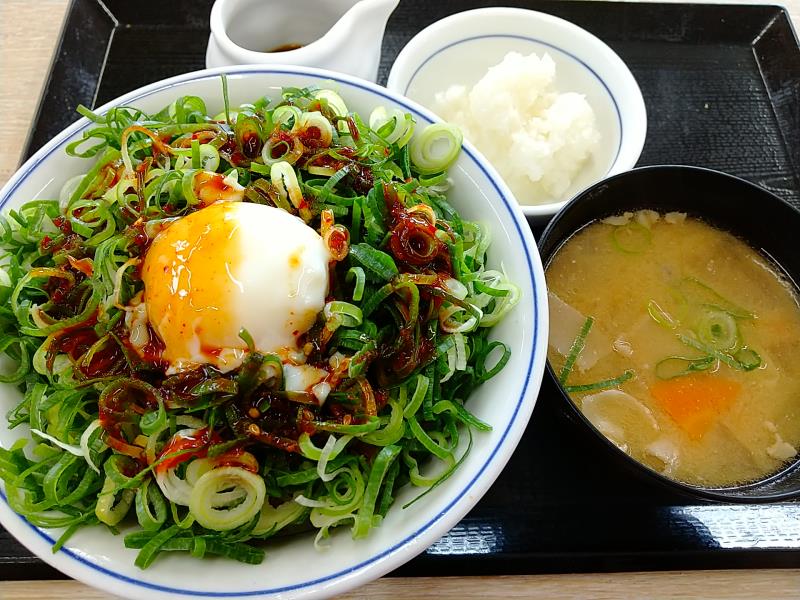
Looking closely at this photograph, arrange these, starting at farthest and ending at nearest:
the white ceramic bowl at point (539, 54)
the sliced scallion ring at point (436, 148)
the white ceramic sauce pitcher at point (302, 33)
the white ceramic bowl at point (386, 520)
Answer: the white ceramic bowl at point (539, 54) → the white ceramic sauce pitcher at point (302, 33) → the sliced scallion ring at point (436, 148) → the white ceramic bowl at point (386, 520)

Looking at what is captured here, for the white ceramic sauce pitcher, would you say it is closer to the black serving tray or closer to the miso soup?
the black serving tray

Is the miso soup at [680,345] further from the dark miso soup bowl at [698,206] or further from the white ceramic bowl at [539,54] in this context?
the white ceramic bowl at [539,54]

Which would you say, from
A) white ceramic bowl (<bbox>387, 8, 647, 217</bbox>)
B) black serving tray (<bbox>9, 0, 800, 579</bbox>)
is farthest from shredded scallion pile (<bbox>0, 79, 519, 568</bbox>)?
white ceramic bowl (<bbox>387, 8, 647, 217</bbox>)

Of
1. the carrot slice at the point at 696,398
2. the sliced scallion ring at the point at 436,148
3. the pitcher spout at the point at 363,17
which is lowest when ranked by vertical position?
the carrot slice at the point at 696,398

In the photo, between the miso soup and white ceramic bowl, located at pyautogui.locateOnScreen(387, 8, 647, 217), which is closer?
the miso soup

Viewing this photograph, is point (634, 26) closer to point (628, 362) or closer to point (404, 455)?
point (628, 362)

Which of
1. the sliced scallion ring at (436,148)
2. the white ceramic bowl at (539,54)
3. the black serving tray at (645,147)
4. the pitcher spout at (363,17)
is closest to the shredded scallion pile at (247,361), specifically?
the sliced scallion ring at (436,148)
